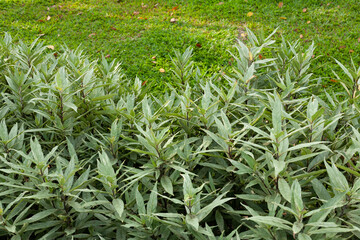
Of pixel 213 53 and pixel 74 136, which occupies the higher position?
pixel 74 136

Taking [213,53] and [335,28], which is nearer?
[213,53]

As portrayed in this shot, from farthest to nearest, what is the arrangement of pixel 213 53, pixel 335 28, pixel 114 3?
1. pixel 114 3
2. pixel 335 28
3. pixel 213 53

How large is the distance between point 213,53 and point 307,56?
11.9 ft

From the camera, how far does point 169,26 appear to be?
658 cm

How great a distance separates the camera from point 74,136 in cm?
188

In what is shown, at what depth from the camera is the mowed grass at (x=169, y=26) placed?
5555 mm

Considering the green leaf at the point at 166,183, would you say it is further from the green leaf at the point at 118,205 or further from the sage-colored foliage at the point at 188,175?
the green leaf at the point at 118,205

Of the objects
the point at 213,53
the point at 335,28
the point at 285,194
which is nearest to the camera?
the point at 285,194

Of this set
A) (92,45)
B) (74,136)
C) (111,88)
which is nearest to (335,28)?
(92,45)

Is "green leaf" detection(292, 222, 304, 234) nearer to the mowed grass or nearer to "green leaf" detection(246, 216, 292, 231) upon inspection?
"green leaf" detection(246, 216, 292, 231)

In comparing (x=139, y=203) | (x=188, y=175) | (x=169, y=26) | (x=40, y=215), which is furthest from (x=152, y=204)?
(x=169, y=26)

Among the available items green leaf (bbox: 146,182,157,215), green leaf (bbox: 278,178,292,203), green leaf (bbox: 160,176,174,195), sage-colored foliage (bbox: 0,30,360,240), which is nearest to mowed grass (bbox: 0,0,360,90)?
sage-colored foliage (bbox: 0,30,360,240)

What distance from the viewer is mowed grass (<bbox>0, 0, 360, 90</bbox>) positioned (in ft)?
18.2

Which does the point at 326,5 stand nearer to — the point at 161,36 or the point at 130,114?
the point at 161,36
